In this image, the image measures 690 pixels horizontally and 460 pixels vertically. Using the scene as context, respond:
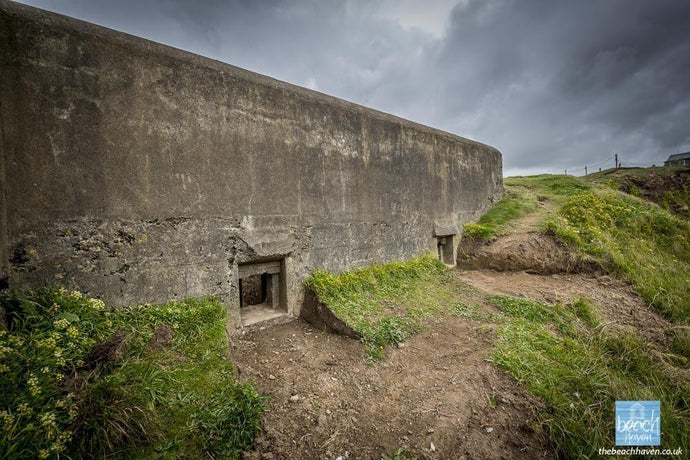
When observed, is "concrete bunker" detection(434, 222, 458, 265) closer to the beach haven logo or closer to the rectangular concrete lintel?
the rectangular concrete lintel

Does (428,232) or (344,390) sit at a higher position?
(428,232)

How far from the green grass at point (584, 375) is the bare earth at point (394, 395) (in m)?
0.19

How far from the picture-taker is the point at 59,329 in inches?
104

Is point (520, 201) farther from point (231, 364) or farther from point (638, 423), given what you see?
point (231, 364)

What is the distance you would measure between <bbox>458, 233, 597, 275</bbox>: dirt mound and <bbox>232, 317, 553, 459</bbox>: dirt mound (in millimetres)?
3597

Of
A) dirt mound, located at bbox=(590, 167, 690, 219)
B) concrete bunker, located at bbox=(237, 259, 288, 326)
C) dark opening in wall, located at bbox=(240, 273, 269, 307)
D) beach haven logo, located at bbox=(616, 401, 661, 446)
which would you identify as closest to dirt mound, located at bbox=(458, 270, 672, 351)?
beach haven logo, located at bbox=(616, 401, 661, 446)

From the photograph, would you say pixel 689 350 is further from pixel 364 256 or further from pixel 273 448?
pixel 273 448

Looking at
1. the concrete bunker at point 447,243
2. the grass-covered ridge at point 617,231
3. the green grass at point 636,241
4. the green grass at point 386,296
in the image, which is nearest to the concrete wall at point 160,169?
the green grass at point 386,296

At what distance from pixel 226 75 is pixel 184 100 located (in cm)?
70

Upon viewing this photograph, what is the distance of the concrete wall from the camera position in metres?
2.87

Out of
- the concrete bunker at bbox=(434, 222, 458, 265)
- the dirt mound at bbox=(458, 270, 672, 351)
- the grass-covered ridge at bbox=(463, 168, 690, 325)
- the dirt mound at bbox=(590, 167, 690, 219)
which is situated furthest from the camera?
the dirt mound at bbox=(590, 167, 690, 219)

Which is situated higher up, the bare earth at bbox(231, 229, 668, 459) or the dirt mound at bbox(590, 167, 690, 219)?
the dirt mound at bbox(590, 167, 690, 219)

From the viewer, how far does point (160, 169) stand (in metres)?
3.57

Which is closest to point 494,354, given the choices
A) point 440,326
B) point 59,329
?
point 440,326
